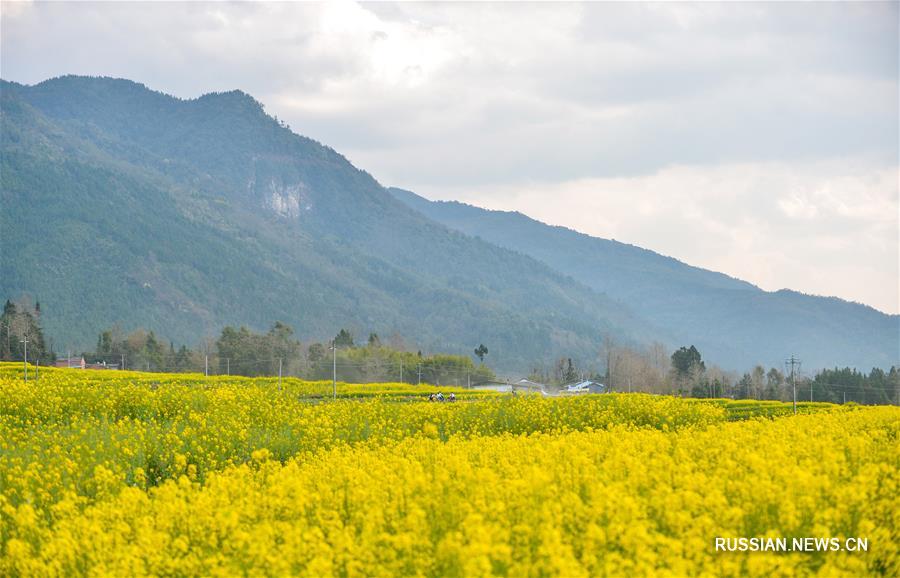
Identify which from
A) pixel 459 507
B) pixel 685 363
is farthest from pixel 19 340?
pixel 459 507

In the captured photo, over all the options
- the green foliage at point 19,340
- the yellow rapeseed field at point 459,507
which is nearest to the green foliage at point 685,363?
the green foliage at point 19,340

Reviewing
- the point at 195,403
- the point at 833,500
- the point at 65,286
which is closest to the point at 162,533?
the point at 833,500

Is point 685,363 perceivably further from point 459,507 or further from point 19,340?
point 459,507

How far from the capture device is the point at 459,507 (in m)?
10.9

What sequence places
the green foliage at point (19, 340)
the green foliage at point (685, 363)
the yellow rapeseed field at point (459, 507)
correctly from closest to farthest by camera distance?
the yellow rapeseed field at point (459, 507), the green foliage at point (19, 340), the green foliage at point (685, 363)

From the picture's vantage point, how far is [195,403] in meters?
26.5

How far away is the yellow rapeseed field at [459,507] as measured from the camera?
9164 millimetres

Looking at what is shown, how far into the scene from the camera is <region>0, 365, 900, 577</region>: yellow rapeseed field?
9164mm

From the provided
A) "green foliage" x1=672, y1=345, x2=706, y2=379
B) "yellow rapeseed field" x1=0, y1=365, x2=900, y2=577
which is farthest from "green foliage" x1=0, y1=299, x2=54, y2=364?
"yellow rapeseed field" x1=0, y1=365, x2=900, y2=577

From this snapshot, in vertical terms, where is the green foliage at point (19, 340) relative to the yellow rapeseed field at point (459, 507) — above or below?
above

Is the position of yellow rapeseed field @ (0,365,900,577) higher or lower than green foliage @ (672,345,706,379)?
lower

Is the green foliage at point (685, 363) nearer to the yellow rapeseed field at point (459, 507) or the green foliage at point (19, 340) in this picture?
the green foliage at point (19, 340)

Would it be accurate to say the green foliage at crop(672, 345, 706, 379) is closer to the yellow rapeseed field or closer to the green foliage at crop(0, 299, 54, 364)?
the green foliage at crop(0, 299, 54, 364)

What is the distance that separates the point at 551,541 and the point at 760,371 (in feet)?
389
